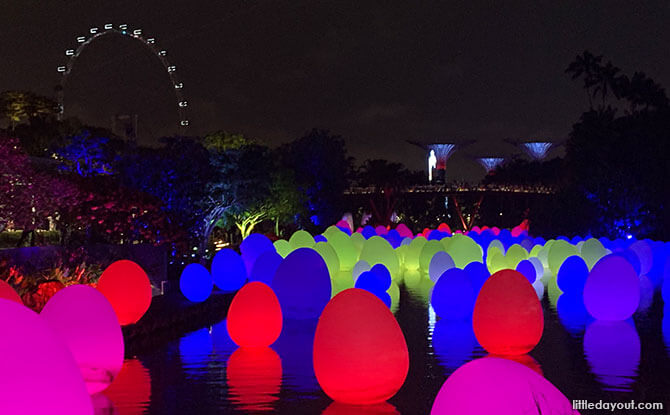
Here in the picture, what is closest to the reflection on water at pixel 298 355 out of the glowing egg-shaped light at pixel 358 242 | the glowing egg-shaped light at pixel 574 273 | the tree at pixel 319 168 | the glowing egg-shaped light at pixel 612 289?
the glowing egg-shaped light at pixel 612 289

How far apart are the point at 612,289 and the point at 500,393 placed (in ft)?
39.1

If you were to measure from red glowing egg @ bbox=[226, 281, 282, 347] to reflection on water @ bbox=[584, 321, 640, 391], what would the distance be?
17.7 ft

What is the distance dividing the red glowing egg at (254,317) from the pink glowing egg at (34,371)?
323 inches

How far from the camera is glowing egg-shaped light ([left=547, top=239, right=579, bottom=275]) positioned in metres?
27.9

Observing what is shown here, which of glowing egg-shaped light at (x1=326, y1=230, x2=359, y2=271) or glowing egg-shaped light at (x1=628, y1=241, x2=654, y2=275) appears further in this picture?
glowing egg-shaped light at (x1=326, y1=230, x2=359, y2=271)

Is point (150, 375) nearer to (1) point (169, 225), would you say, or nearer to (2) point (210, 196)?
(1) point (169, 225)

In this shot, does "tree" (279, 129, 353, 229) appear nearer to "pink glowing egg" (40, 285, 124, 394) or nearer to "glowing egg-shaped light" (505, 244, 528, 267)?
"glowing egg-shaped light" (505, 244, 528, 267)

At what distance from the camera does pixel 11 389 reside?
5879 mm

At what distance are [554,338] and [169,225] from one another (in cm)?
1268

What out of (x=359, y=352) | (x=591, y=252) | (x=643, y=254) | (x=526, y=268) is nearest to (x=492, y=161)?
(x=643, y=254)

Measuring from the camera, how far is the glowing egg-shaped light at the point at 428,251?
1187 inches

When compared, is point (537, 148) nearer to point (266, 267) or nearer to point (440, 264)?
point (440, 264)

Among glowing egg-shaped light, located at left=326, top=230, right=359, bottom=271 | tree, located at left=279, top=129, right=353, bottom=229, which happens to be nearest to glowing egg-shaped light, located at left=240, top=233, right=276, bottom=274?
glowing egg-shaped light, located at left=326, top=230, right=359, bottom=271

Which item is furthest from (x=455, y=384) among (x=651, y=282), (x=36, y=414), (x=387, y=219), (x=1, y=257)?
(x=387, y=219)
